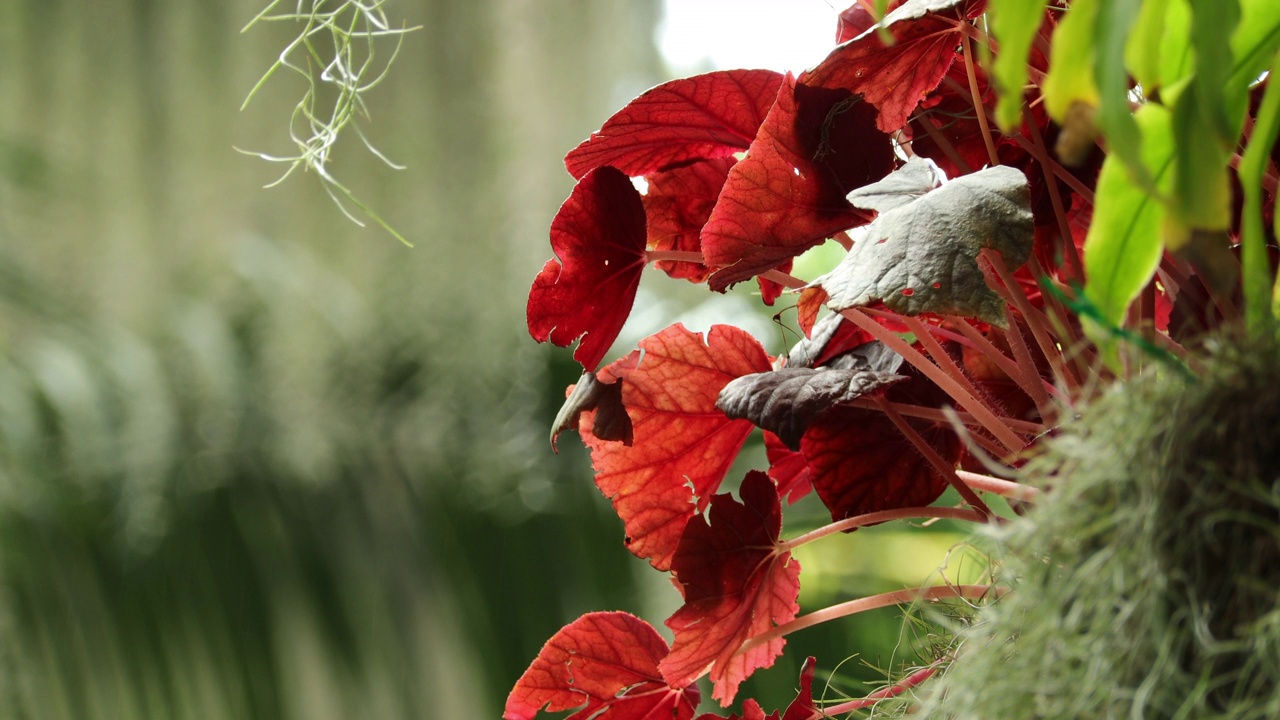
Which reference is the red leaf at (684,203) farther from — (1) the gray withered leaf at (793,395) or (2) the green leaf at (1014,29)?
(2) the green leaf at (1014,29)

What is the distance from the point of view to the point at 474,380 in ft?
4.34

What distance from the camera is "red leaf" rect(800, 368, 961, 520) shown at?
340 mm

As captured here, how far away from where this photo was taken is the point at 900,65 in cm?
32

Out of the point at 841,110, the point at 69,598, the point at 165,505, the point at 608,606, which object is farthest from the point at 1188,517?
the point at 69,598

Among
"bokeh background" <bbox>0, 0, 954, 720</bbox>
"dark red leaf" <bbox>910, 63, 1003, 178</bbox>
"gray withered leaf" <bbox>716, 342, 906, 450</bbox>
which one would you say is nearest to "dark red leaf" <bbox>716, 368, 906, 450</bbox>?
"gray withered leaf" <bbox>716, 342, 906, 450</bbox>

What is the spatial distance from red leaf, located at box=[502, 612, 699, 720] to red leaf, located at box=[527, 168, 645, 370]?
4.1 inches

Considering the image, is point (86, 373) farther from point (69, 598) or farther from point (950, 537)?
point (950, 537)

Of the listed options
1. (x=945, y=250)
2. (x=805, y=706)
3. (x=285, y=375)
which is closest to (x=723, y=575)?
(x=805, y=706)

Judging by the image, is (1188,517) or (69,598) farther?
(69,598)

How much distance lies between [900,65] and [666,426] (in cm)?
15

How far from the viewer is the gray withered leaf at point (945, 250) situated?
0.22m

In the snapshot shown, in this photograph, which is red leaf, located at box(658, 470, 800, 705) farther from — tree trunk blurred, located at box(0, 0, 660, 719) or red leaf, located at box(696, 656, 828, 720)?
tree trunk blurred, located at box(0, 0, 660, 719)

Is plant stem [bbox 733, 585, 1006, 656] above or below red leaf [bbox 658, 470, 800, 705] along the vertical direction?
below

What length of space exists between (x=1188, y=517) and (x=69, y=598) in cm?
141
